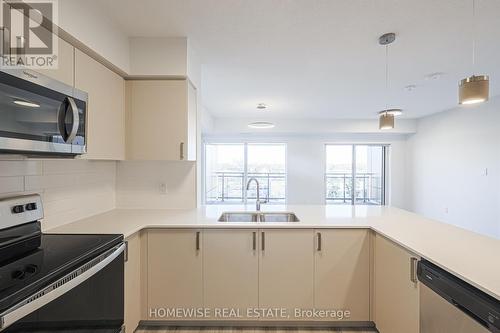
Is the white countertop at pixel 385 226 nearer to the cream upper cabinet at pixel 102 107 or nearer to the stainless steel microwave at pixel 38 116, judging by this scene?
the cream upper cabinet at pixel 102 107

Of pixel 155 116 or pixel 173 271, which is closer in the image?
pixel 173 271

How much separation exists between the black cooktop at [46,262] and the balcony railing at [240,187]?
17.1 feet

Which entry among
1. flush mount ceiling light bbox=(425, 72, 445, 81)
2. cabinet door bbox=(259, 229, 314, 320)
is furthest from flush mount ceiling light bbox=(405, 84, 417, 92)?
cabinet door bbox=(259, 229, 314, 320)

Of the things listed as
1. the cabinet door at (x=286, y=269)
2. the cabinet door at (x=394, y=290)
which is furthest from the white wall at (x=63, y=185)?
the cabinet door at (x=394, y=290)

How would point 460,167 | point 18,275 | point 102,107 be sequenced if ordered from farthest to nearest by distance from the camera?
point 460,167
point 102,107
point 18,275

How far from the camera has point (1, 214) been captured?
1113 millimetres

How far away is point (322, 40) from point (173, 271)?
2236mm

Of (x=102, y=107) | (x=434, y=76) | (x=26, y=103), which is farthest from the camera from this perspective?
(x=434, y=76)

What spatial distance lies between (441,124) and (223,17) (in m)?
5.22

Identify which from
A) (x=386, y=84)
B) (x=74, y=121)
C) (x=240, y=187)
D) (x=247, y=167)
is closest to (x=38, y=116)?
(x=74, y=121)

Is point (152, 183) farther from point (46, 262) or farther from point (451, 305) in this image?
point (451, 305)

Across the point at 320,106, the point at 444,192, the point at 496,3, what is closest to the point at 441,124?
the point at 444,192

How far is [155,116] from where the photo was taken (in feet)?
7.38

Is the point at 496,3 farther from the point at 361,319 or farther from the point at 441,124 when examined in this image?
the point at 441,124
